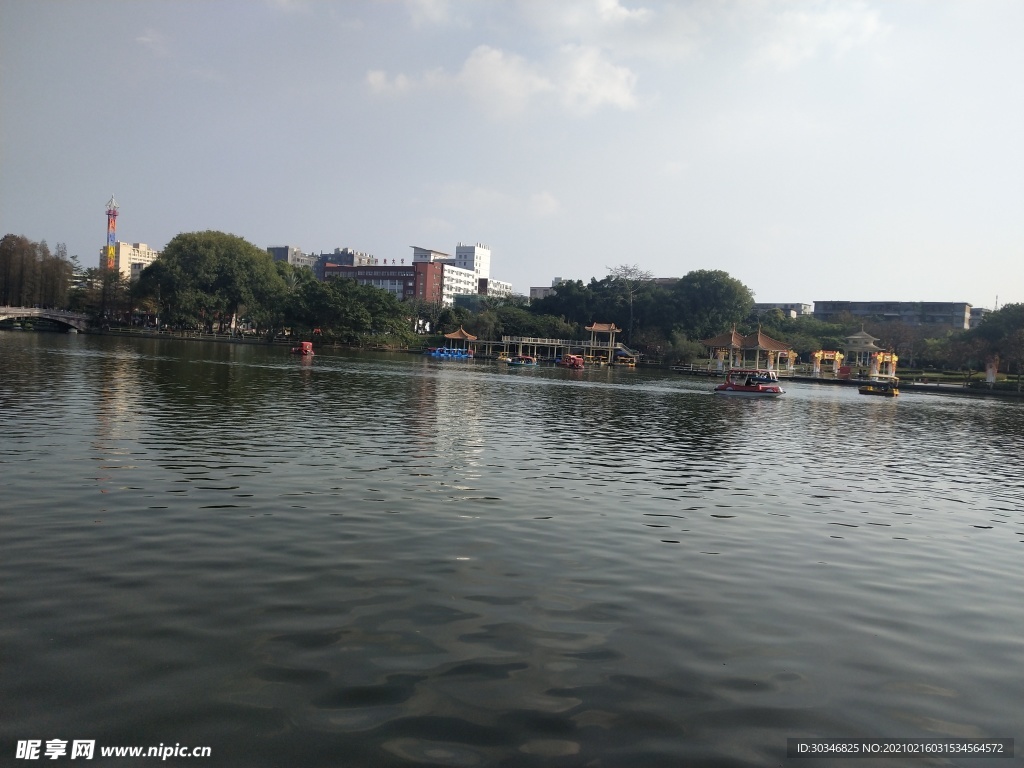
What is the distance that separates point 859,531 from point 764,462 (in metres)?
7.65

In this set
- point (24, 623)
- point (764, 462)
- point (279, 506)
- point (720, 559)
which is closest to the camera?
point (24, 623)

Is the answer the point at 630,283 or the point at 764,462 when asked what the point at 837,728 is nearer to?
the point at 764,462

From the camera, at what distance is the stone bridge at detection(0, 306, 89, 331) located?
98.8m

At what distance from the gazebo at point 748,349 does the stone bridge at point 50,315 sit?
90.2m

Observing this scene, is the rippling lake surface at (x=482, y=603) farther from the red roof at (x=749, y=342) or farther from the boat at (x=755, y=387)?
the red roof at (x=749, y=342)

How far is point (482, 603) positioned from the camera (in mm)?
7660

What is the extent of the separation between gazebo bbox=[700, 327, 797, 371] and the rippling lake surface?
237 feet

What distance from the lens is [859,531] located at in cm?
1216

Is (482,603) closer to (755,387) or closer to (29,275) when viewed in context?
(755,387)

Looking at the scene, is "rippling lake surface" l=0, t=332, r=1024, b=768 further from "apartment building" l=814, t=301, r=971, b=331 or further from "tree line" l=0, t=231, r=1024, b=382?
"apartment building" l=814, t=301, r=971, b=331

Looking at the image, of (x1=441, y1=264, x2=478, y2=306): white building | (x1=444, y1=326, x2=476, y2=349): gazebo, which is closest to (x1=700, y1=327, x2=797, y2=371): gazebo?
(x1=444, y1=326, x2=476, y2=349): gazebo

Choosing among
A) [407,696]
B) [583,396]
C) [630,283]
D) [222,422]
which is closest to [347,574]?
[407,696]

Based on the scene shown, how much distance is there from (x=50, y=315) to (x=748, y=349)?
9511cm

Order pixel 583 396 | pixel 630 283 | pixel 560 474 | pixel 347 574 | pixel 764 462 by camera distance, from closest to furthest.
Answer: pixel 347 574, pixel 560 474, pixel 764 462, pixel 583 396, pixel 630 283
